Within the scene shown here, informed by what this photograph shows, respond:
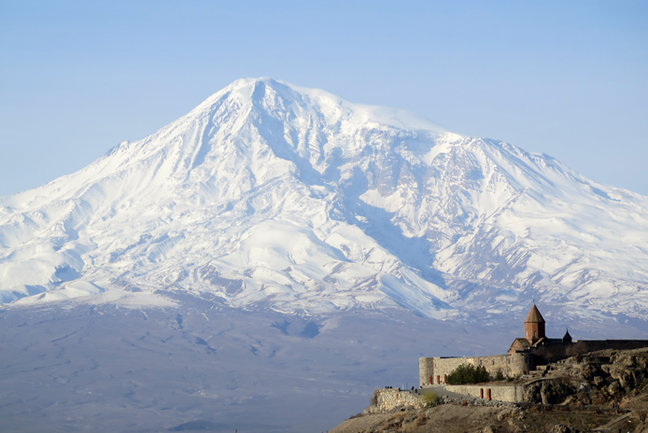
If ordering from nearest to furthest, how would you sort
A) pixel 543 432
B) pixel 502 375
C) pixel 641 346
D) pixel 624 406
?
1. pixel 543 432
2. pixel 624 406
3. pixel 502 375
4. pixel 641 346

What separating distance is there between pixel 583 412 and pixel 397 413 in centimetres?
1130

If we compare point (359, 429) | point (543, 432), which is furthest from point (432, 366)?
point (543, 432)

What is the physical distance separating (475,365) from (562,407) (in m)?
11.8

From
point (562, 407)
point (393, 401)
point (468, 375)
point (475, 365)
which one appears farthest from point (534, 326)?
point (562, 407)

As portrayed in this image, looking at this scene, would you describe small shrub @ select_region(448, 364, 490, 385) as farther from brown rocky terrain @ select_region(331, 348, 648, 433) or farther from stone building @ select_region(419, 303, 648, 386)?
brown rocky terrain @ select_region(331, 348, 648, 433)

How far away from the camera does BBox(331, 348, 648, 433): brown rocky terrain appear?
5475 cm

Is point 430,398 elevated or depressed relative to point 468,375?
depressed

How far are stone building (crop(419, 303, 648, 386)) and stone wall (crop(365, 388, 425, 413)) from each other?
9.59 feet

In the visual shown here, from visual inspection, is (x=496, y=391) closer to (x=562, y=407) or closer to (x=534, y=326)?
(x=562, y=407)

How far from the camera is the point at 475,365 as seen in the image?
228 feet

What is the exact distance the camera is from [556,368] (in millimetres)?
63344

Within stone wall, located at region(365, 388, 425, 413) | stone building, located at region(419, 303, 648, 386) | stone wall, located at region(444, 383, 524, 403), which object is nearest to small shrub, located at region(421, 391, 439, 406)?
stone wall, located at region(365, 388, 425, 413)

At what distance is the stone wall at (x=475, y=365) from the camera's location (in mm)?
66312

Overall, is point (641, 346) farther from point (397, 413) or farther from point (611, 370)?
point (397, 413)
